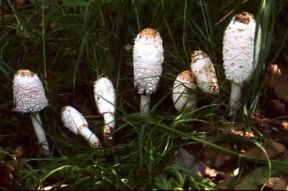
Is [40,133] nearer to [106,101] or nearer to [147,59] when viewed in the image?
[106,101]

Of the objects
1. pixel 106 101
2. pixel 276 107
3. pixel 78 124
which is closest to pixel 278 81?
pixel 276 107

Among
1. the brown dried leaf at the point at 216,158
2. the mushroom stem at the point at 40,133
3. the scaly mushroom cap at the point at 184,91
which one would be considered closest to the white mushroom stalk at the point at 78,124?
the mushroom stem at the point at 40,133

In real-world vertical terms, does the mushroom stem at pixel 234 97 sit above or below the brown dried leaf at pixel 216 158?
above

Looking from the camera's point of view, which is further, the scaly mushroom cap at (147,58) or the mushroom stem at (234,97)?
the mushroom stem at (234,97)

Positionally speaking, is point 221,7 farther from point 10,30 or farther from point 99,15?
point 10,30

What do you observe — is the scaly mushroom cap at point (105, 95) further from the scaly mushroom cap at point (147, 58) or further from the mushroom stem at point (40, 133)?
the mushroom stem at point (40, 133)

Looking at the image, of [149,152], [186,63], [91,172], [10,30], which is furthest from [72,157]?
[10,30]
